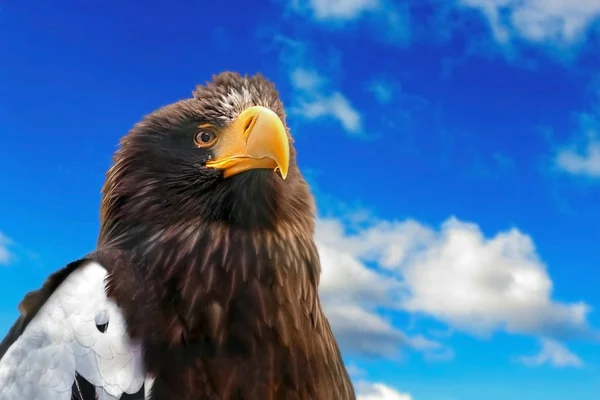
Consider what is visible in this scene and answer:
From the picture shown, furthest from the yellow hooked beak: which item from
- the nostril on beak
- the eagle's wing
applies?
the eagle's wing

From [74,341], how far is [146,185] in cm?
117

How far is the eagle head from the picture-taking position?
4777mm

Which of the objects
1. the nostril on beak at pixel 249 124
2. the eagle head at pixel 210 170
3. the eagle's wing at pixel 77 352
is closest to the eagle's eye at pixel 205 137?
the eagle head at pixel 210 170

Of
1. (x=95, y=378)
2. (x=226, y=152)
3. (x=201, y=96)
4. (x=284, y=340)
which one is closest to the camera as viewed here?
(x=95, y=378)

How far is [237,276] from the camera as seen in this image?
4.64 metres

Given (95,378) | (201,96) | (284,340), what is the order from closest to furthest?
1. (95,378)
2. (284,340)
3. (201,96)

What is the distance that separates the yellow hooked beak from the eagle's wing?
106cm

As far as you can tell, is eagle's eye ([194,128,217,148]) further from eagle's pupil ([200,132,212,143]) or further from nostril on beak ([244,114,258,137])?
nostril on beak ([244,114,258,137])

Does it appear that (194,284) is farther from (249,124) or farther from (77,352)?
(249,124)

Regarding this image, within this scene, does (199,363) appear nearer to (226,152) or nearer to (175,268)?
(175,268)

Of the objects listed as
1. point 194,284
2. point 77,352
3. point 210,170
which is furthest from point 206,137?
point 77,352

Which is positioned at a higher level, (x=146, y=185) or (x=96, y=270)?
(x=146, y=185)

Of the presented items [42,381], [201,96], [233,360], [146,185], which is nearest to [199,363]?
[233,360]

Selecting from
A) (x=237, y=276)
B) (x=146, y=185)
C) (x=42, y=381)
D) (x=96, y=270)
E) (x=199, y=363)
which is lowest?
(x=42, y=381)
